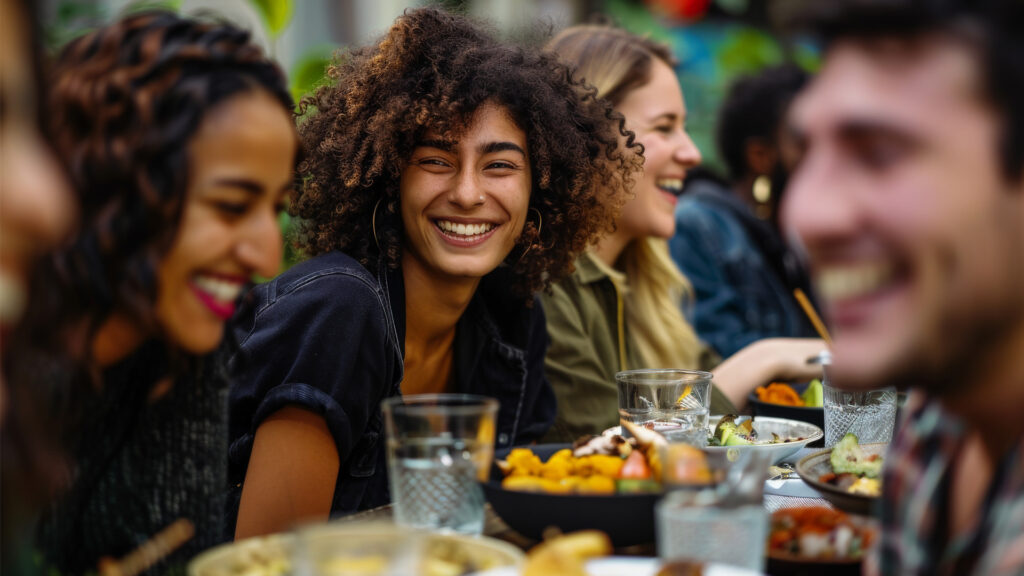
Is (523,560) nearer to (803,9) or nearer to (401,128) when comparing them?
(803,9)

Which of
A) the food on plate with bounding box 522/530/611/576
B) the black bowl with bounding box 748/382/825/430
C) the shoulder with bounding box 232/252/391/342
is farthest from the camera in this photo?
the black bowl with bounding box 748/382/825/430

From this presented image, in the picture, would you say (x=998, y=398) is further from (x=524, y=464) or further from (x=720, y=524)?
(x=524, y=464)

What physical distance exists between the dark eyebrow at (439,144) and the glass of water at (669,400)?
728mm

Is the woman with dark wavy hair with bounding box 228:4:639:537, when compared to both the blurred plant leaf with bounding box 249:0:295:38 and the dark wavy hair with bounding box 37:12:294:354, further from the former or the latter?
the blurred plant leaf with bounding box 249:0:295:38

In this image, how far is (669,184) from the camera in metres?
3.80

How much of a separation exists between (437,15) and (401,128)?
0.36m

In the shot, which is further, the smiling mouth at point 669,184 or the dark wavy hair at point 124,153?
the smiling mouth at point 669,184

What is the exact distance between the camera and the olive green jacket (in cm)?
315

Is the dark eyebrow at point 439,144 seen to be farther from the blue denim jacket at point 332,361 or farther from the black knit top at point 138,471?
the black knit top at point 138,471

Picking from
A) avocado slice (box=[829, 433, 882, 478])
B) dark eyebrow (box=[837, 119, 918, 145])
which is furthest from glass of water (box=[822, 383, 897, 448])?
dark eyebrow (box=[837, 119, 918, 145])

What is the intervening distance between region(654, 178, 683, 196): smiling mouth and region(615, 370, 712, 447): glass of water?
1.68 m

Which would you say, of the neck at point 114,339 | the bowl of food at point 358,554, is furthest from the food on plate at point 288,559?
the neck at point 114,339

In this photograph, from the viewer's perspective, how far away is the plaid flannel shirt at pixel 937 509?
112 centimetres

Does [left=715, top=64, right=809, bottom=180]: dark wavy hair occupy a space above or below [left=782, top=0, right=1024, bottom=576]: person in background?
above
